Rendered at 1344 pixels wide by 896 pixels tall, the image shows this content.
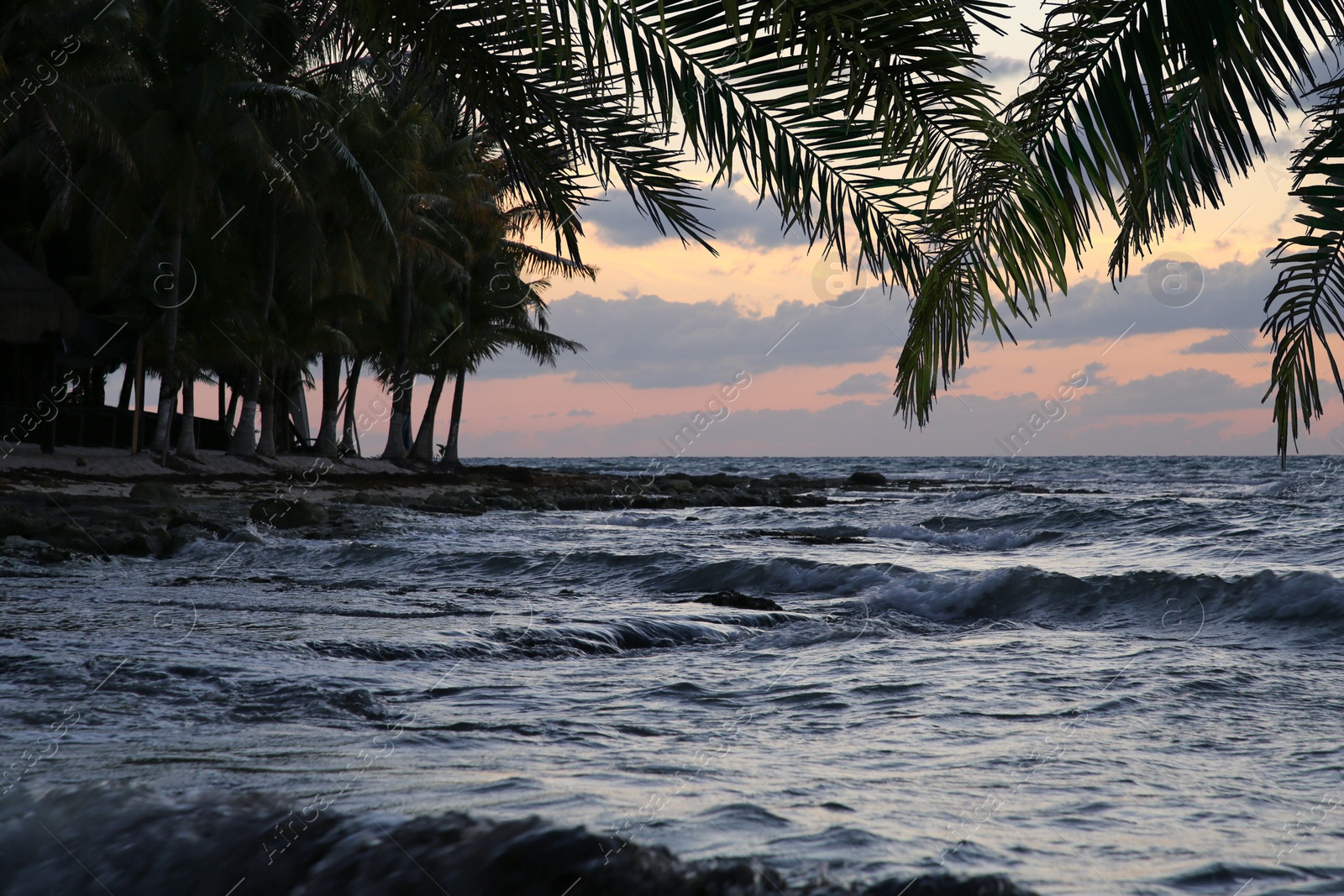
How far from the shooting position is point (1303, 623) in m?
7.82

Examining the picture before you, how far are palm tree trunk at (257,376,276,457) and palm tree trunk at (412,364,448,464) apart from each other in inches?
311

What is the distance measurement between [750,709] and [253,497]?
16677mm

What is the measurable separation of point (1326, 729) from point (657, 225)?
365 centimetres

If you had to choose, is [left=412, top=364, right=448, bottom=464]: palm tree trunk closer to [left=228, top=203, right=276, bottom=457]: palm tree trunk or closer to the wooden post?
[left=228, top=203, right=276, bottom=457]: palm tree trunk

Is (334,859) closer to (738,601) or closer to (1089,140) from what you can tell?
(1089,140)

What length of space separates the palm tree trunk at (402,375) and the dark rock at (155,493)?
14.3 metres

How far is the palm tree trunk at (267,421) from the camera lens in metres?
29.8

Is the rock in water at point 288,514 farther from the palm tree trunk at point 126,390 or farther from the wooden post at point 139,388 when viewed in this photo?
the palm tree trunk at point 126,390

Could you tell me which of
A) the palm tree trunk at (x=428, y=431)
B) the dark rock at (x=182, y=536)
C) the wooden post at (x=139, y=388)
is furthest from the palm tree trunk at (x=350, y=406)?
the dark rock at (x=182, y=536)

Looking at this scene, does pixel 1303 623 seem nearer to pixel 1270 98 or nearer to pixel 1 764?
pixel 1270 98

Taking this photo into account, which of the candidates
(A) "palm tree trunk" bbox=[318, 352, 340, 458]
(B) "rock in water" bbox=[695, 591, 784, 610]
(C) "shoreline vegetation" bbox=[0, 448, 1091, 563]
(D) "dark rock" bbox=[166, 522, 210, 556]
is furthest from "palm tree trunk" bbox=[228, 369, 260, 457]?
(B) "rock in water" bbox=[695, 591, 784, 610]

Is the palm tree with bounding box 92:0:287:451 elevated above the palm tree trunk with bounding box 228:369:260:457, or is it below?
above

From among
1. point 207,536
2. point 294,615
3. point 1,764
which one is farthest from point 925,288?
point 207,536

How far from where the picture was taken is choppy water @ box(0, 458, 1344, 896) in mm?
3086
